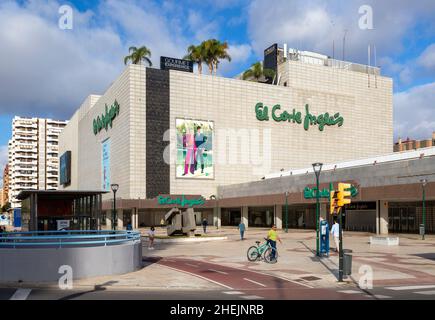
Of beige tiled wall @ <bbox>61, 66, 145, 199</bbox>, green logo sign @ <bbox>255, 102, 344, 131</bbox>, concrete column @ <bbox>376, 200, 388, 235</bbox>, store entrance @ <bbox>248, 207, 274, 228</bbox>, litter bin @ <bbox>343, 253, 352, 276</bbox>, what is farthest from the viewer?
green logo sign @ <bbox>255, 102, 344, 131</bbox>

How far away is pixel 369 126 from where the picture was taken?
103 m

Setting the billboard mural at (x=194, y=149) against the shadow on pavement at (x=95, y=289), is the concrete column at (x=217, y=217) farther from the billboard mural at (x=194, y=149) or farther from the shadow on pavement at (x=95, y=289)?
the shadow on pavement at (x=95, y=289)

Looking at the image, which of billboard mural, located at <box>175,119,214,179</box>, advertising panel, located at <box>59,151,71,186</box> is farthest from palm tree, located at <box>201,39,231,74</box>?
advertising panel, located at <box>59,151,71,186</box>

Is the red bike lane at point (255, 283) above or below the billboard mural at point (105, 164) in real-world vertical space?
below

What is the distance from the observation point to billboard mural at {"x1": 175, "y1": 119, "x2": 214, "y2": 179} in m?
83.4

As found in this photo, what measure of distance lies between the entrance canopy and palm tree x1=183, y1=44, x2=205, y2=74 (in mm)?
64390

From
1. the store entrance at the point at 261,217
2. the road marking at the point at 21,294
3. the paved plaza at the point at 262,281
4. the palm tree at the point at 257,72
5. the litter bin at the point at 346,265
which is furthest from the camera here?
the palm tree at the point at 257,72

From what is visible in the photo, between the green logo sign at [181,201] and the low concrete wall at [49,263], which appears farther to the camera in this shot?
the green logo sign at [181,201]

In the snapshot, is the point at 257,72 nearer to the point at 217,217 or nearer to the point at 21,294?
the point at 217,217

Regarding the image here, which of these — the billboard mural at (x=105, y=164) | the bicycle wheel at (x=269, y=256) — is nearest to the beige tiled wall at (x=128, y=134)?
the billboard mural at (x=105, y=164)

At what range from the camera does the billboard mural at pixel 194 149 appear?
274ft

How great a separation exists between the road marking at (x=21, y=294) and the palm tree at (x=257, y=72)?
85.5 meters

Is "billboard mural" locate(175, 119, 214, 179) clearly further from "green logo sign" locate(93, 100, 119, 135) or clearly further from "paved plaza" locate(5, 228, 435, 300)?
"paved plaza" locate(5, 228, 435, 300)
